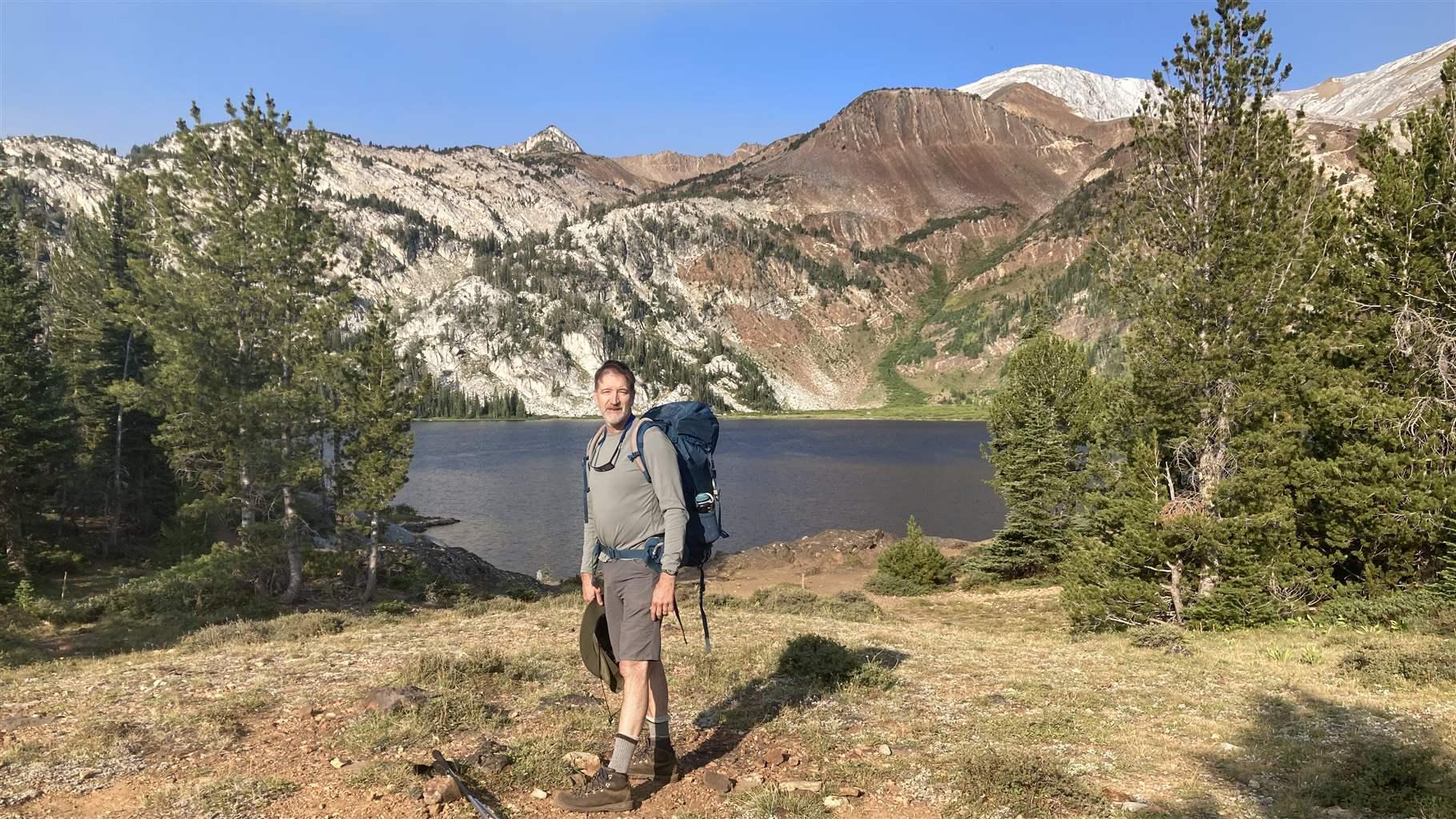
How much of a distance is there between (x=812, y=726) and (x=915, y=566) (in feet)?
83.5

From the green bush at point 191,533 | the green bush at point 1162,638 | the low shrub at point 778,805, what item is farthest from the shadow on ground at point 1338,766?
the green bush at point 191,533

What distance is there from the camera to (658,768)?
580cm

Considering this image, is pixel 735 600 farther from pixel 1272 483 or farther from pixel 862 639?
pixel 1272 483

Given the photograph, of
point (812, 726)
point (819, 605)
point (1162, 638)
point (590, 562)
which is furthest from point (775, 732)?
point (819, 605)

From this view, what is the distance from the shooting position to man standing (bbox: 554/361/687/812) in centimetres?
527

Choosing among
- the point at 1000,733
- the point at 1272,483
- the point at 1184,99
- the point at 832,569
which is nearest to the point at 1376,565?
the point at 1272,483

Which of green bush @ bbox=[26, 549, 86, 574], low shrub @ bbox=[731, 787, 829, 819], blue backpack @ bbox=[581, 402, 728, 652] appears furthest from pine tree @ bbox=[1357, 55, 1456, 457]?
green bush @ bbox=[26, 549, 86, 574]

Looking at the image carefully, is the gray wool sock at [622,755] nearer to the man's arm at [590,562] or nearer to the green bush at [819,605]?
the man's arm at [590,562]

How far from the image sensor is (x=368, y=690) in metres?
7.91

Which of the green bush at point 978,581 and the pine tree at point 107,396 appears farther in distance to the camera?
the pine tree at point 107,396

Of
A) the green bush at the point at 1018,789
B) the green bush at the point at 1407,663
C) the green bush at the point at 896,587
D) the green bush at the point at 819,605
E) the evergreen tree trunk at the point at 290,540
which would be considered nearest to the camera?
the green bush at the point at 1018,789

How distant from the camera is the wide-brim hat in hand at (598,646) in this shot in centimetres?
594

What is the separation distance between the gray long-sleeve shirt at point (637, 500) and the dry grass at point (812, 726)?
2.00 m

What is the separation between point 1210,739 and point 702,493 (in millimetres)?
5450
